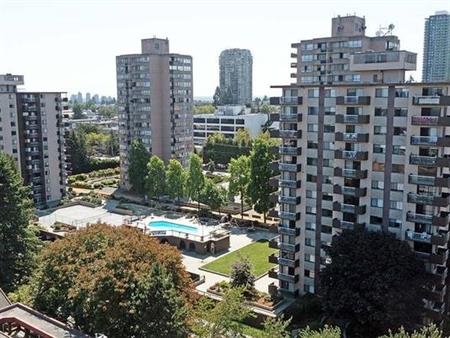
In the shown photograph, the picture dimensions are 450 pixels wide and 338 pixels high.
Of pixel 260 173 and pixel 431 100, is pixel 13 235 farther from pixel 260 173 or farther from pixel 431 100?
pixel 431 100

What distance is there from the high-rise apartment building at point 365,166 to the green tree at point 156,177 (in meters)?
33.8

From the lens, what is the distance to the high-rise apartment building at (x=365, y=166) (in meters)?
36.4

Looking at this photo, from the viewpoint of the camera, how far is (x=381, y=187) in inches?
1542

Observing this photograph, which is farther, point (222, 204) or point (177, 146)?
point (177, 146)

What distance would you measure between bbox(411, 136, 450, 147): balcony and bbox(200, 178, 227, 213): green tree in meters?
34.5

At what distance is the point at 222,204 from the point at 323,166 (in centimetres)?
2768

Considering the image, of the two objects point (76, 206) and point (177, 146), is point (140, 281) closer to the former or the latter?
point (76, 206)

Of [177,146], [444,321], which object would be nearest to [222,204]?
[177,146]

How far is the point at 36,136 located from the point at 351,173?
55.4 m

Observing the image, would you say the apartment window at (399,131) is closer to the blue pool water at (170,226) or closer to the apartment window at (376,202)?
the apartment window at (376,202)

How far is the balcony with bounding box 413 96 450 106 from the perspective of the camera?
34688 millimetres

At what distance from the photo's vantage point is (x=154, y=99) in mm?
84125

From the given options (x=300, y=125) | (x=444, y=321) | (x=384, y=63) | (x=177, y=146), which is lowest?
(x=444, y=321)

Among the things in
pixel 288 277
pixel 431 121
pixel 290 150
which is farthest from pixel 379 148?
pixel 288 277
